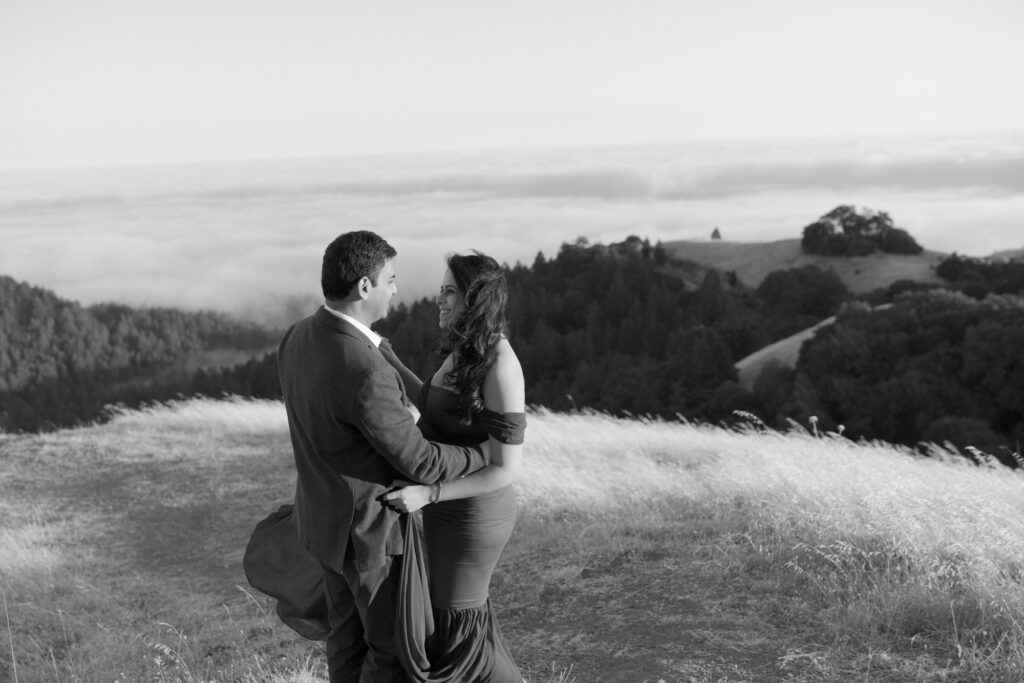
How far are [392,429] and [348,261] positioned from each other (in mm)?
563

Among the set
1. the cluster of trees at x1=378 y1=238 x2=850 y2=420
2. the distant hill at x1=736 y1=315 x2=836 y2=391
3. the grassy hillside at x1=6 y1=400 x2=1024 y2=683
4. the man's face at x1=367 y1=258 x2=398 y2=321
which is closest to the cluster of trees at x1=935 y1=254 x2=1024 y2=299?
the cluster of trees at x1=378 y1=238 x2=850 y2=420

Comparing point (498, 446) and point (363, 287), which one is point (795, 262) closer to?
point (498, 446)

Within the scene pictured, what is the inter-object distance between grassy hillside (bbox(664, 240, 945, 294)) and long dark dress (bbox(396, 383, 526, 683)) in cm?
6702

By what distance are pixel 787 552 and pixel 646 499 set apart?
179cm

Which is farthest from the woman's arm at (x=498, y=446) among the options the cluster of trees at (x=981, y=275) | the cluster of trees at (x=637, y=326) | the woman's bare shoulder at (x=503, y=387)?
the cluster of trees at (x=981, y=275)

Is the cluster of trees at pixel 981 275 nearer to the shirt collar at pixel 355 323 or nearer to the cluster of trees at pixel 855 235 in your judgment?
the cluster of trees at pixel 855 235

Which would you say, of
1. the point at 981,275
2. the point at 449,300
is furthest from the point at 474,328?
the point at 981,275

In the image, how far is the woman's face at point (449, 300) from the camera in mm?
3092

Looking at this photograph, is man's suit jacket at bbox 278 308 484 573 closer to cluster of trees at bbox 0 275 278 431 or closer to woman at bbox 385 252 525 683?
woman at bbox 385 252 525 683

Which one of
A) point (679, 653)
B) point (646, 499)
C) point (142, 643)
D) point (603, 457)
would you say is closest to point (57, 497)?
point (142, 643)

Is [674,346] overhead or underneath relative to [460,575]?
underneath

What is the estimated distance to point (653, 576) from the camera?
222 inches

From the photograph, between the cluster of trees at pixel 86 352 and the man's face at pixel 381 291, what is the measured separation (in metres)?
93.5

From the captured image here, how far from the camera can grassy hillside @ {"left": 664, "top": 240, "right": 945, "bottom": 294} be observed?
232ft
